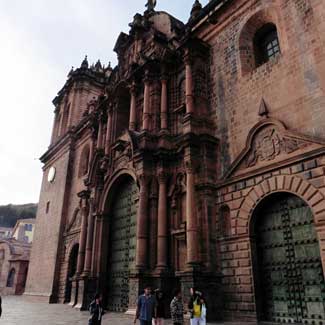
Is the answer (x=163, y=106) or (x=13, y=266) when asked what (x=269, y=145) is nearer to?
(x=163, y=106)

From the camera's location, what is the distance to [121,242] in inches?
546

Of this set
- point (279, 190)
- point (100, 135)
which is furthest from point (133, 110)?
point (279, 190)

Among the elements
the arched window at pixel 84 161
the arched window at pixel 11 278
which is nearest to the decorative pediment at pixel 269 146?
the arched window at pixel 84 161

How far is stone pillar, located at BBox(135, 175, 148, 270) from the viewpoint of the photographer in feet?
36.5

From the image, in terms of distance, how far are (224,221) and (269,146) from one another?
106 inches

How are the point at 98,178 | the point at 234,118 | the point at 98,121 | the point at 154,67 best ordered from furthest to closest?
the point at 98,121 → the point at 98,178 → the point at 154,67 → the point at 234,118

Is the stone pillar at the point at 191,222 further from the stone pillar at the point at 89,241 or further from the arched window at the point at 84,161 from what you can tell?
the arched window at the point at 84,161

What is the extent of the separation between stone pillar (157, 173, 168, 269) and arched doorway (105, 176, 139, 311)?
153 cm

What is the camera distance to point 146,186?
12219 millimetres

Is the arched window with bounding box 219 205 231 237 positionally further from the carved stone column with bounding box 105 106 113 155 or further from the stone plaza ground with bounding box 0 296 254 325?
the carved stone column with bounding box 105 106 113 155

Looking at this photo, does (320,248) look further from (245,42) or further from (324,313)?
(245,42)

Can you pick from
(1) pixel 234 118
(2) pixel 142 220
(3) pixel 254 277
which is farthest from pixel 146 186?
(3) pixel 254 277

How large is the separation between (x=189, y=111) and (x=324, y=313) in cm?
722

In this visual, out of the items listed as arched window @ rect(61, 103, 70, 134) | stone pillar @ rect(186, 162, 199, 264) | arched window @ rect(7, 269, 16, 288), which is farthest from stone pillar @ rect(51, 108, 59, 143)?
stone pillar @ rect(186, 162, 199, 264)
